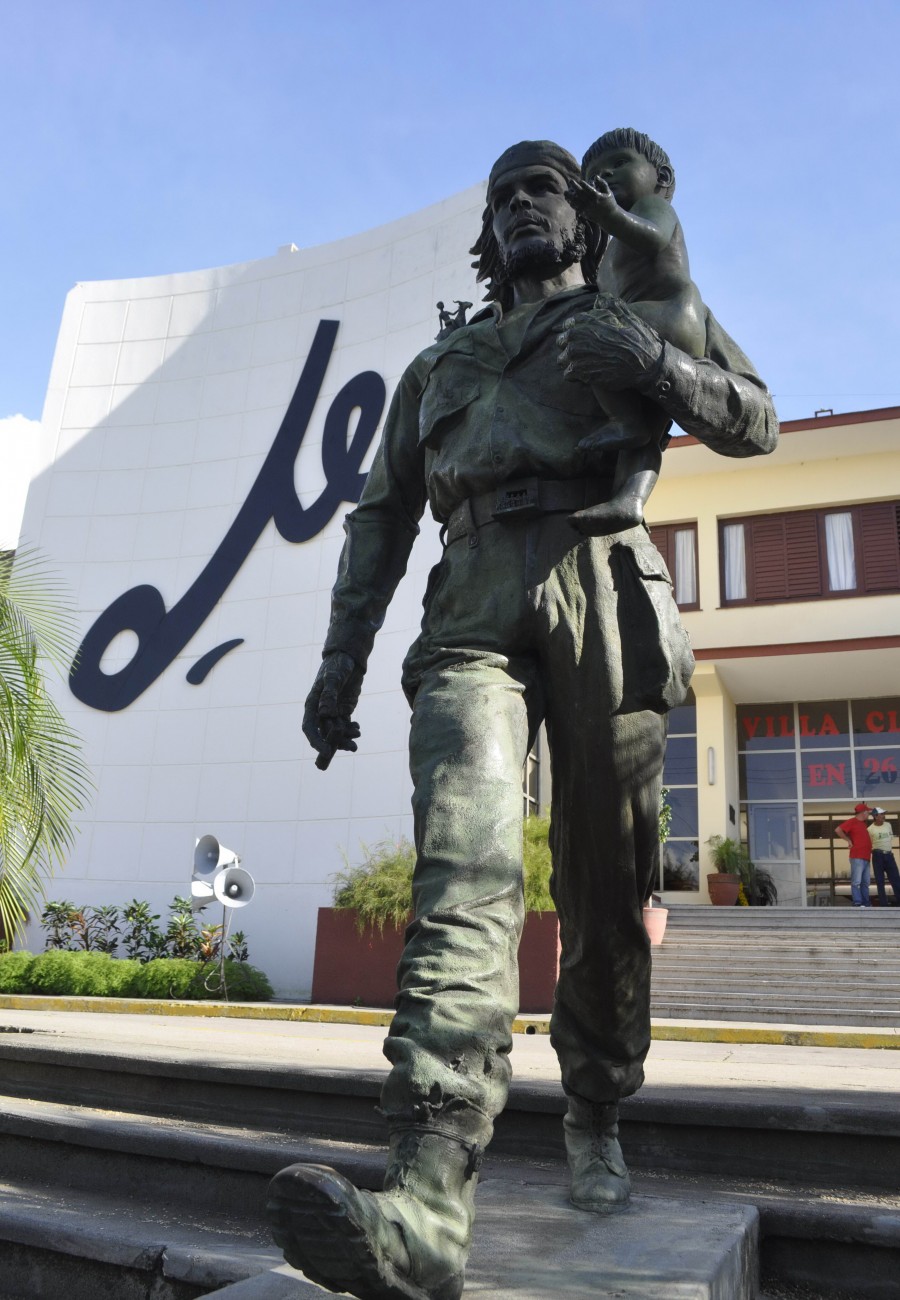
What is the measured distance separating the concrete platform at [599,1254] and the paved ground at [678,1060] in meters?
0.86

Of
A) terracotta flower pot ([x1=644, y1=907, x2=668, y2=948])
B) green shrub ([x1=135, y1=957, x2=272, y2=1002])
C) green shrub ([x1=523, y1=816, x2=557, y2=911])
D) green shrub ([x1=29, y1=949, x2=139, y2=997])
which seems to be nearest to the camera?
green shrub ([x1=523, y1=816, x2=557, y2=911])

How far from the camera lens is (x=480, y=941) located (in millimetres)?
1913

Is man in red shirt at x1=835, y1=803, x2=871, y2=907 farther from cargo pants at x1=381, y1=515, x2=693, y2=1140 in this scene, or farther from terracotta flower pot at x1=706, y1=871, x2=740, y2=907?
cargo pants at x1=381, y1=515, x2=693, y2=1140

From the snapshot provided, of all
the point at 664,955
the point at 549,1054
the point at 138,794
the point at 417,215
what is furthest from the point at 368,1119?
the point at 417,215

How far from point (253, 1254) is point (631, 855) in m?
1.11

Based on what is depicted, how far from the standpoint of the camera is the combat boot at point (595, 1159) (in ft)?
7.72

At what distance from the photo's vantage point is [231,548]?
19.0 m

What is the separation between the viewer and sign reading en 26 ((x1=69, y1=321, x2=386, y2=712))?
1831 cm

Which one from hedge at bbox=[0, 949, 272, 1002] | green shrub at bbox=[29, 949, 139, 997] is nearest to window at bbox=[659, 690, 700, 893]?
hedge at bbox=[0, 949, 272, 1002]

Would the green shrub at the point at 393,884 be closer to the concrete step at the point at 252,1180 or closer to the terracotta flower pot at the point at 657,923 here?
the terracotta flower pot at the point at 657,923

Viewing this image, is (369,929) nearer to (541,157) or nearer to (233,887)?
(233,887)

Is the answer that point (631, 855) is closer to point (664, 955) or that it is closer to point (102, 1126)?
point (102, 1126)

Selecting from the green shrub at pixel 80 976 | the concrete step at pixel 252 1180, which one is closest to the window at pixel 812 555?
the green shrub at pixel 80 976

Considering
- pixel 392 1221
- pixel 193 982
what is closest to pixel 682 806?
pixel 193 982
